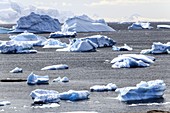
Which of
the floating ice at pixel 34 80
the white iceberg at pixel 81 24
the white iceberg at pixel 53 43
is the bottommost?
the white iceberg at pixel 53 43

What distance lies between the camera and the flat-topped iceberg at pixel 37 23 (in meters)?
82.9

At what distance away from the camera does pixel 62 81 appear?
36.5 metres

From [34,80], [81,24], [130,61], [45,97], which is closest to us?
[45,97]

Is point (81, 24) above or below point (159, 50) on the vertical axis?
above

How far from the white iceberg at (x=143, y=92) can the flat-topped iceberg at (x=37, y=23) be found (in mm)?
54545

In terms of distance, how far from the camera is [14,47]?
60906 millimetres

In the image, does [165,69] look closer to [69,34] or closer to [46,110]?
[46,110]

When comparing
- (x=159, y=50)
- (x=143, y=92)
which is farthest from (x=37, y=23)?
(x=143, y=92)

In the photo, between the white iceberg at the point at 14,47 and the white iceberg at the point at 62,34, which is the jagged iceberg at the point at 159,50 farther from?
the white iceberg at the point at 62,34

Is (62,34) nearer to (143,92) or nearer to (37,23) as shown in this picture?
(37,23)

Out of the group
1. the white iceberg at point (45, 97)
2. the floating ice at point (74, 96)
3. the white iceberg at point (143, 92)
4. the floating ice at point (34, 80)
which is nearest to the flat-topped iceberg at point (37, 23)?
the floating ice at point (34, 80)

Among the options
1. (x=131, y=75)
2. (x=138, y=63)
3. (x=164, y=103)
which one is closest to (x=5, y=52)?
(x=138, y=63)

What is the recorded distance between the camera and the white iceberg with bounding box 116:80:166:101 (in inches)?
1108

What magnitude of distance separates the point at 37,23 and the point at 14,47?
2755 centimetres
